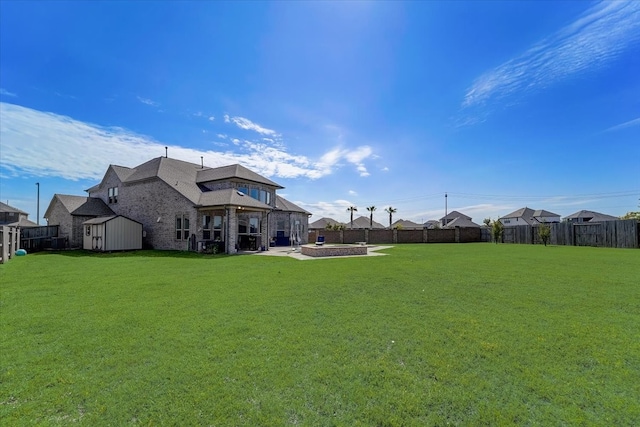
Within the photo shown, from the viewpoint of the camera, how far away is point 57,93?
49.6ft

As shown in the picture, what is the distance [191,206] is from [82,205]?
1160cm

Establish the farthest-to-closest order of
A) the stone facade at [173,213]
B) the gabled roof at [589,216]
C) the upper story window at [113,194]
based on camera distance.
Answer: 1. the gabled roof at [589,216]
2. the upper story window at [113,194]
3. the stone facade at [173,213]

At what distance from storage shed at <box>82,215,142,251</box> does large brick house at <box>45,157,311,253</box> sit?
3.00ft

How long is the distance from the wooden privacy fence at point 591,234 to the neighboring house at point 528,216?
114ft

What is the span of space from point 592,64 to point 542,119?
5832 mm

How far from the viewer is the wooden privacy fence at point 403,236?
113ft

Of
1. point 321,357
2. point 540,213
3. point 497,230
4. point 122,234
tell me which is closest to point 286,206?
point 122,234

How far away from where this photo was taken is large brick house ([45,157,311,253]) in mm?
19281

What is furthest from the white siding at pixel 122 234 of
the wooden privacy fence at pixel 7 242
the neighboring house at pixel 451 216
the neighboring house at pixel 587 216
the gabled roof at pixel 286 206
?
Answer: the neighboring house at pixel 587 216

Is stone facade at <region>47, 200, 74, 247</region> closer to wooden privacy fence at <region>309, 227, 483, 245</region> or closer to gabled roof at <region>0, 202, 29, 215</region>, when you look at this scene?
wooden privacy fence at <region>309, 227, 483, 245</region>

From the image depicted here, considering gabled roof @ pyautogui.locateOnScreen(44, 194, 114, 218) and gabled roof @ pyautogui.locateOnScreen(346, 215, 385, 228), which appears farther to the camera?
gabled roof @ pyautogui.locateOnScreen(346, 215, 385, 228)

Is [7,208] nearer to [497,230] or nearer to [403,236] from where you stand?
[403,236]

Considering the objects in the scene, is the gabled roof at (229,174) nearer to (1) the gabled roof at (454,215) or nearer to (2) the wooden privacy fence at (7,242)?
(2) the wooden privacy fence at (7,242)

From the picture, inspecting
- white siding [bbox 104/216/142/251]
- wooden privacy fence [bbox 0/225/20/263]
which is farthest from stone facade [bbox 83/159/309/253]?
wooden privacy fence [bbox 0/225/20/263]
